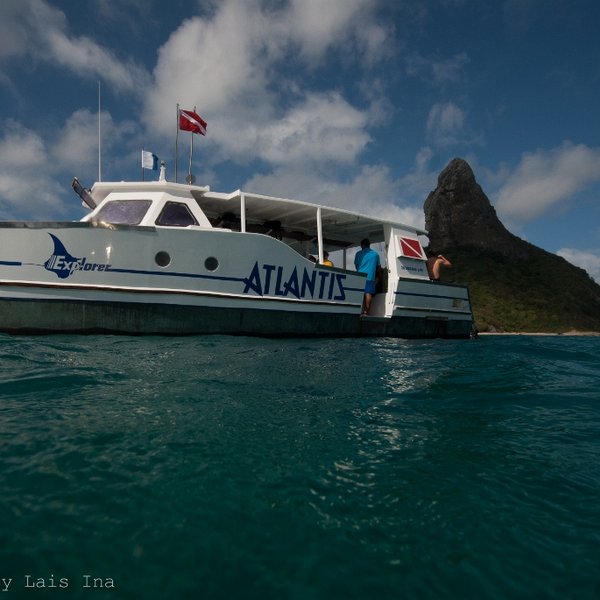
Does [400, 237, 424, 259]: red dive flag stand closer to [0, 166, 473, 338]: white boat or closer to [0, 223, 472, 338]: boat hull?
[0, 166, 473, 338]: white boat

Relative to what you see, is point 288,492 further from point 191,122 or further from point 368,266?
point 191,122

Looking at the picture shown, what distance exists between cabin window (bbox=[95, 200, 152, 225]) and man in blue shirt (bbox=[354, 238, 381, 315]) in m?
4.73

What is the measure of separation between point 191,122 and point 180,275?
13.1 ft

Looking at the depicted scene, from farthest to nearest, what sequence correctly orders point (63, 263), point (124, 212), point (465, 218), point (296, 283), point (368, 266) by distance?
point (465, 218) < point (368, 266) < point (296, 283) < point (124, 212) < point (63, 263)

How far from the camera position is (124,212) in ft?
23.0

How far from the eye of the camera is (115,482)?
1629 millimetres

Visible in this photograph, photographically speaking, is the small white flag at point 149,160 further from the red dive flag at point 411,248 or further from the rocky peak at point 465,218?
the rocky peak at point 465,218

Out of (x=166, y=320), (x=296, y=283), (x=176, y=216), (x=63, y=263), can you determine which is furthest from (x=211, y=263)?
(x=63, y=263)

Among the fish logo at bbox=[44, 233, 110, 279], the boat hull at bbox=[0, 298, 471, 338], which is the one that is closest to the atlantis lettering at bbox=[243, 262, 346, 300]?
→ the boat hull at bbox=[0, 298, 471, 338]

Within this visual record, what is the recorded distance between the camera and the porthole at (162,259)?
21.7ft

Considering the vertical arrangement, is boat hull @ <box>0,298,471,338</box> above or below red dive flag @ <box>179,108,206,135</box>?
below

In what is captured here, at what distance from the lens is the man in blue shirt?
914 centimetres

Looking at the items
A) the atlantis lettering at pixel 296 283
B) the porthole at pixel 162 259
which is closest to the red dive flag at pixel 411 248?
the atlantis lettering at pixel 296 283

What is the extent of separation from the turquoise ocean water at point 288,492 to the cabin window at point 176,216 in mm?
4217
